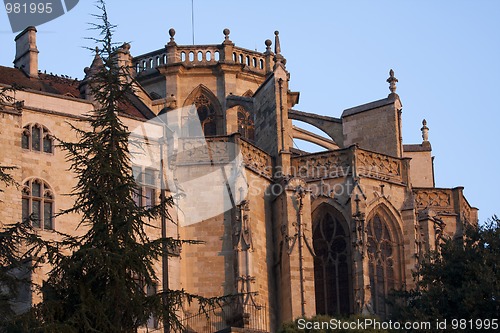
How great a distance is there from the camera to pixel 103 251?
85.4 ft

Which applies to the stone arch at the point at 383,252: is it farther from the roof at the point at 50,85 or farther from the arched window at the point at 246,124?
the arched window at the point at 246,124

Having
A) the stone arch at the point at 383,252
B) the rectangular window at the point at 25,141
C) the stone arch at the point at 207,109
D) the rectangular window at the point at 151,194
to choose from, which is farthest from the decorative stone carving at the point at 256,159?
the stone arch at the point at 207,109

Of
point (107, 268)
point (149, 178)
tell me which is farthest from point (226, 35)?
point (107, 268)

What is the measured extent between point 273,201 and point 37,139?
27.8 feet

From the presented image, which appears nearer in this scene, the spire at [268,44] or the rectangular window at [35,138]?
the rectangular window at [35,138]

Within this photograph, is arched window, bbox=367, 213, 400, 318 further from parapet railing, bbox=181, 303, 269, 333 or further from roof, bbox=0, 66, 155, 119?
roof, bbox=0, 66, 155, 119

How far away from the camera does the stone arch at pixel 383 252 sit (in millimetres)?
46188

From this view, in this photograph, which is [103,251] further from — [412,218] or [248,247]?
[412,218]

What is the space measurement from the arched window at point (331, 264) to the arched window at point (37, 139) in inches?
385

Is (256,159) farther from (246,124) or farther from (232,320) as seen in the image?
(246,124)

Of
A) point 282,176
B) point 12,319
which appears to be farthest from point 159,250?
point 282,176

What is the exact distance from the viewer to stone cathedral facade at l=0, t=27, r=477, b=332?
42.7 meters

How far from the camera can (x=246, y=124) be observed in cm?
5553

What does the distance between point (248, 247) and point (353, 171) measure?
5.30 metres
